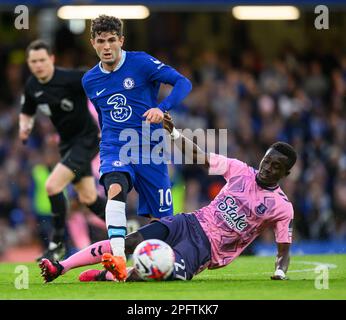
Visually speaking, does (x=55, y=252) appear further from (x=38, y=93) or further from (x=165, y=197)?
(x=165, y=197)

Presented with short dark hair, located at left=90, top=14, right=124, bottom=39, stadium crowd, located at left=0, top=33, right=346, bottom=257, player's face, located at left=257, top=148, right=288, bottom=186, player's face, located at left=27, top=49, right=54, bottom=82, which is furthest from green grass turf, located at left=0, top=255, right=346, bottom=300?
stadium crowd, located at left=0, top=33, right=346, bottom=257

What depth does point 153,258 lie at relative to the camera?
8531mm

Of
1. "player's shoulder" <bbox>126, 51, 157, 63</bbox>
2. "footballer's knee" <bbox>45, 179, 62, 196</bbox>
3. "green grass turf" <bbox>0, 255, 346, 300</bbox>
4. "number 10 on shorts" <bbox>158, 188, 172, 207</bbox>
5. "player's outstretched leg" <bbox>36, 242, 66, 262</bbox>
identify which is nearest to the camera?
"green grass turf" <bbox>0, 255, 346, 300</bbox>

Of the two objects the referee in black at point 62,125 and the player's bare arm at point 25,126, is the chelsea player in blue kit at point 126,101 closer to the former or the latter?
the referee in black at point 62,125

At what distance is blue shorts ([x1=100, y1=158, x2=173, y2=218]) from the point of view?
32.0ft

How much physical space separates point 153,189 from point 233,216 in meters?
1.01

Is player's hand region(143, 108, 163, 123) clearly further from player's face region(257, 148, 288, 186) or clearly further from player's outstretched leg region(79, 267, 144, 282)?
player's outstretched leg region(79, 267, 144, 282)

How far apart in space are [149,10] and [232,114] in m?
3.02

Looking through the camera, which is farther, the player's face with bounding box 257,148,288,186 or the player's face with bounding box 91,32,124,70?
the player's face with bounding box 91,32,124,70

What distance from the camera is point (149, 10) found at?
68.3ft

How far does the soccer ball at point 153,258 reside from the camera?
27.9 feet

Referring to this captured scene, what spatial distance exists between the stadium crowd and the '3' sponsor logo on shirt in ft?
25.3

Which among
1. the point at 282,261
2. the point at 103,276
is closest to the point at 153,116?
the point at 103,276
